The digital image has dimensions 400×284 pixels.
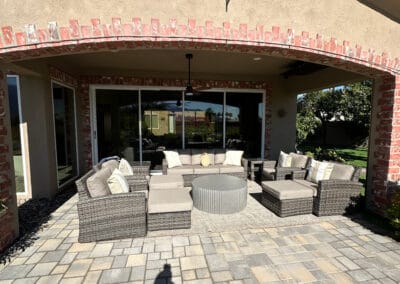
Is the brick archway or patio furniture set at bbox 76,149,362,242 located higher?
the brick archway

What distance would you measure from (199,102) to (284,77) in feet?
8.57

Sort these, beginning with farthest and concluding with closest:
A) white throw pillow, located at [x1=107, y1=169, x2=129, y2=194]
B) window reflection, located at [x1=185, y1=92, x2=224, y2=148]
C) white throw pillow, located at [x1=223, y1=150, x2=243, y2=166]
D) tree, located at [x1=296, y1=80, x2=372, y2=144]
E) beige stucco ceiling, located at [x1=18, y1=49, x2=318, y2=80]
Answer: tree, located at [x1=296, y1=80, x2=372, y2=144] → window reflection, located at [x1=185, y1=92, x2=224, y2=148] → white throw pillow, located at [x1=223, y1=150, x2=243, y2=166] → beige stucco ceiling, located at [x1=18, y1=49, x2=318, y2=80] → white throw pillow, located at [x1=107, y1=169, x2=129, y2=194]

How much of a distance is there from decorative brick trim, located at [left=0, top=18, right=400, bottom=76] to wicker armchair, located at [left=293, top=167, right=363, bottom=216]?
176 centimetres

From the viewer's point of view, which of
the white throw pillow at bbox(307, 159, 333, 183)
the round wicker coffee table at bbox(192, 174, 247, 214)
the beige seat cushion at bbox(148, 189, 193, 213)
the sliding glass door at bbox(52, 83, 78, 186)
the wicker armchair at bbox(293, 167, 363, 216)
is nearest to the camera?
the beige seat cushion at bbox(148, 189, 193, 213)

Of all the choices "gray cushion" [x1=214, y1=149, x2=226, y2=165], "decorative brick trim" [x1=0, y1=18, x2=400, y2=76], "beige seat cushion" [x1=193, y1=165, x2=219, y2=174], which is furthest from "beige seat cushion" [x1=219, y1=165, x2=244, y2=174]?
"decorative brick trim" [x1=0, y1=18, x2=400, y2=76]

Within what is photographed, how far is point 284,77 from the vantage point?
21.4 feet

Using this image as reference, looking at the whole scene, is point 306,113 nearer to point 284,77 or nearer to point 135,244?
point 284,77

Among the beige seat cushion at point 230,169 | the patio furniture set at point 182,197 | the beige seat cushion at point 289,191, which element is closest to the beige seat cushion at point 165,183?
the patio furniture set at point 182,197

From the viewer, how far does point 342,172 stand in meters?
3.71

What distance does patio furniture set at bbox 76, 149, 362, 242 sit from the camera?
2771 mm

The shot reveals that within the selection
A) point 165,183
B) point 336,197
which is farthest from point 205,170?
point 336,197

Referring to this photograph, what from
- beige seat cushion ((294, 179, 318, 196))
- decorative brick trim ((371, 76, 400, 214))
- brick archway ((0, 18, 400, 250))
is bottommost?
beige seat cushion ((294, 179, 318, 196))

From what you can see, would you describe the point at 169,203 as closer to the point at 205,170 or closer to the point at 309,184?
the point at 205,170

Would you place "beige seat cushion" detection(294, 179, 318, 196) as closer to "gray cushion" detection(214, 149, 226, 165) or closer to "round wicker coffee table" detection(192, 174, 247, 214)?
"round wicker coffee table" detection(192, 174, 247, 214)
